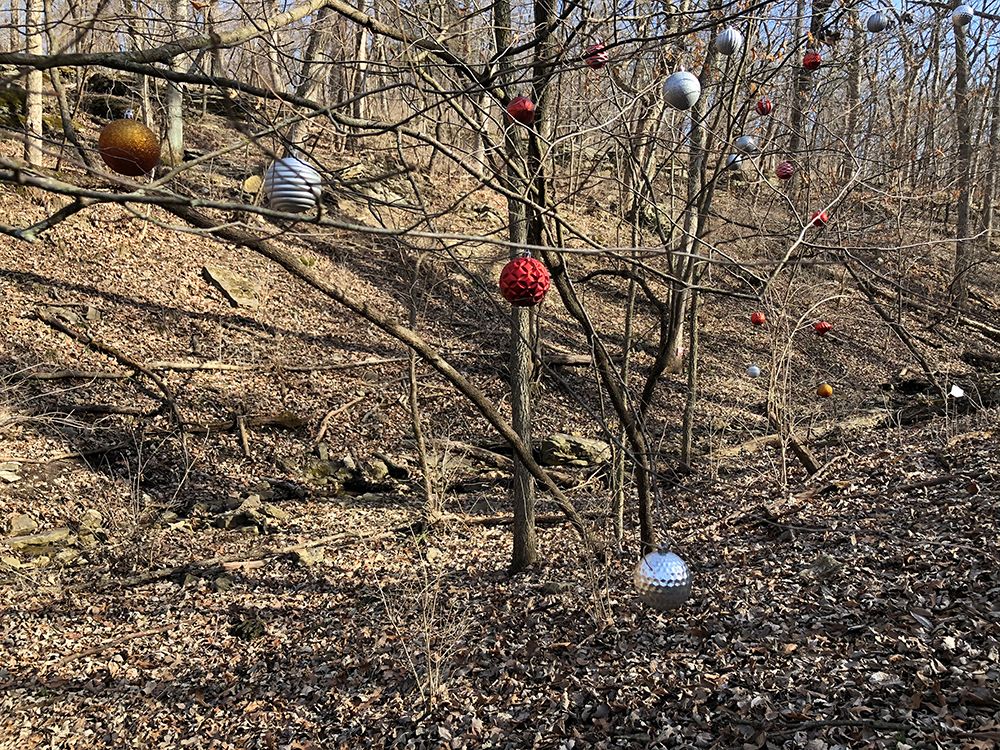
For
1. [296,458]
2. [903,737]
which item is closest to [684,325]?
[296,458]

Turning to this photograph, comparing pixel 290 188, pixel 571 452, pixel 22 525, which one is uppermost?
pixel 290 188

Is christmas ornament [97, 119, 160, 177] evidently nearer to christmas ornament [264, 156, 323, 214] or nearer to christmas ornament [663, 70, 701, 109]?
christmas ornament [264, 156, 323, 214]

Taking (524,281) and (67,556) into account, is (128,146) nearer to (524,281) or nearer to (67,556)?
(524,281)

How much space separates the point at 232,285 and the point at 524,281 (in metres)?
9.70

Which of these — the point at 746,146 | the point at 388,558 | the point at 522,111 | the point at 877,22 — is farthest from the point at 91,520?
the point at 877,22

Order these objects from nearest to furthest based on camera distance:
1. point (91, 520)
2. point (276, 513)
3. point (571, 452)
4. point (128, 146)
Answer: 1. point (128, 146)
2. point (91, 520)
3. point (276, 513)
4. point (571, 452)

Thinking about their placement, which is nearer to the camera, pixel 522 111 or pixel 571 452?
pixel 522 111

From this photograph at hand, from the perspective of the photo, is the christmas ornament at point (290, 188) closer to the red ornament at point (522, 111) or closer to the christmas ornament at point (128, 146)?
the christmas ornament at point (128, 146)

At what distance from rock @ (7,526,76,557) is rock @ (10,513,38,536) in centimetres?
9

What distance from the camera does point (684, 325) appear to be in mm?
13617

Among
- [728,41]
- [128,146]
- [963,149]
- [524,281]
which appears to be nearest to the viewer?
[128,146]

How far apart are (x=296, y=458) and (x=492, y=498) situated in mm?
2384

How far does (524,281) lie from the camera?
2.89 meters

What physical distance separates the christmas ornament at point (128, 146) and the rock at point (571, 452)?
7.07 meters
